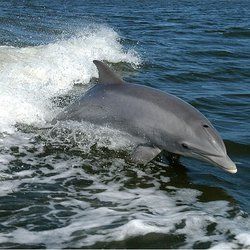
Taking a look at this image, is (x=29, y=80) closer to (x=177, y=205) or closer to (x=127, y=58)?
(x=127, y=58)

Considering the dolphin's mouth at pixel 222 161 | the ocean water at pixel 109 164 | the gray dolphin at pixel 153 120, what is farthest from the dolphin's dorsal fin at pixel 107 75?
the dolphin's mouth at pixel 222 161

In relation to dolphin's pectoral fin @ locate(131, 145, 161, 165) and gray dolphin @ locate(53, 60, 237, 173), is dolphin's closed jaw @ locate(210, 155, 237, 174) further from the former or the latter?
dolphin's pectoral fin @ locate(131, 145, 161, 165)

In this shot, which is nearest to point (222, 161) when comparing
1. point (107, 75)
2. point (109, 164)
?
point (109, 164)

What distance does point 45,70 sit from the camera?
15.1 m

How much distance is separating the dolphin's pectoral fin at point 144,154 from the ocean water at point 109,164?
0.14m

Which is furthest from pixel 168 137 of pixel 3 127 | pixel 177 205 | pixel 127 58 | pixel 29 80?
pixel 127 58

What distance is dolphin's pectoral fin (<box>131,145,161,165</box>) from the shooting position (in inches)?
315

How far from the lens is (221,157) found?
7434 millimetres

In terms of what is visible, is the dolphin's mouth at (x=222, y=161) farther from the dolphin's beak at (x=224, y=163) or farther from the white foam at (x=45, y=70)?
the white foam at (x=45, y=70)

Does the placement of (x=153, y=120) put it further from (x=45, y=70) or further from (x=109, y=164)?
(x=45, y=70)

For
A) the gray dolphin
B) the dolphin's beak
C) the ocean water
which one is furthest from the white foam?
the dolphin's beak

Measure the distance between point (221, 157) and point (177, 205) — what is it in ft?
3.93

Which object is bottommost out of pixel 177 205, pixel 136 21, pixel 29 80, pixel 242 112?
pixel 177 205

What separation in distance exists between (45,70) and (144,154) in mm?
7832
